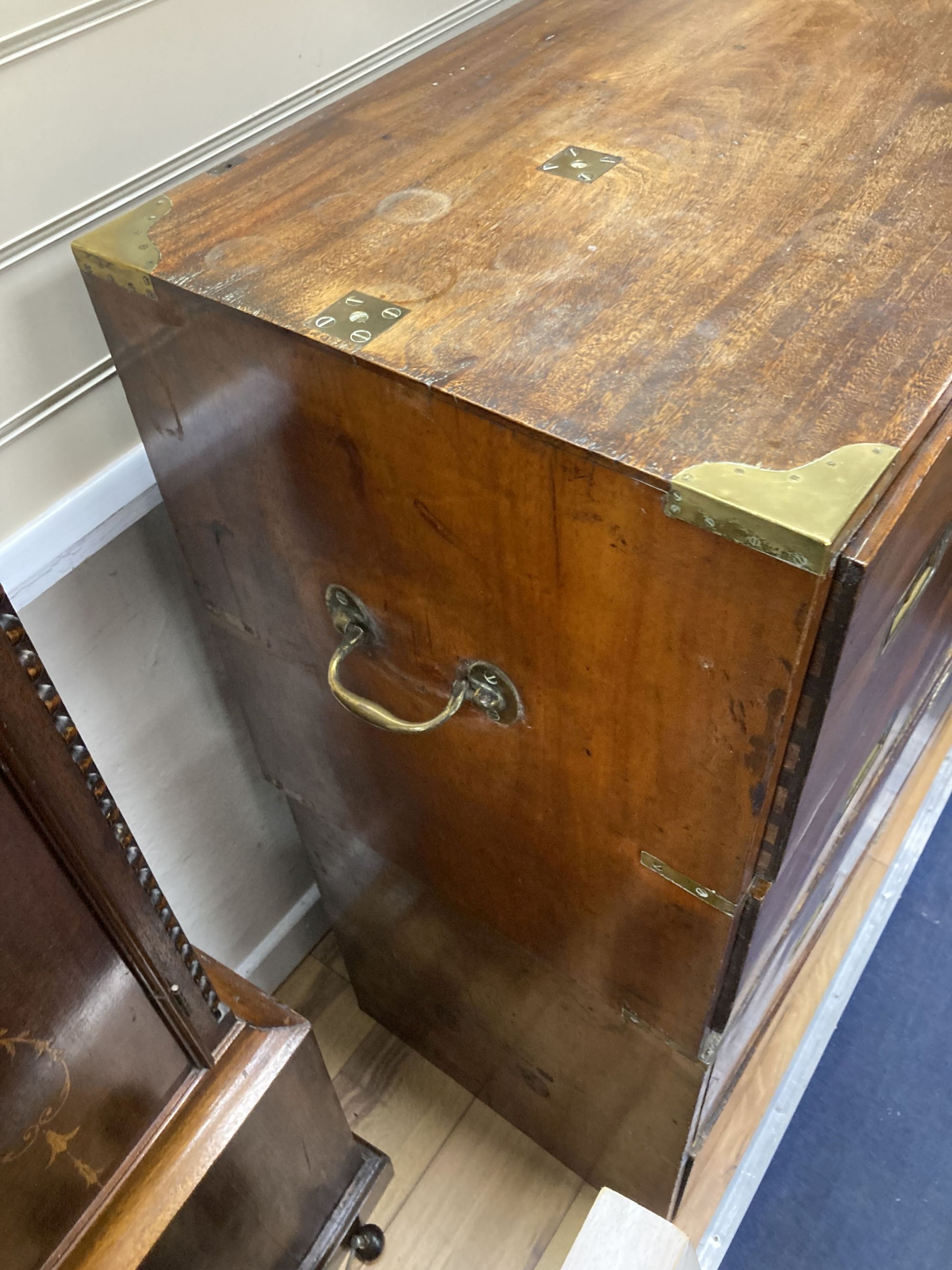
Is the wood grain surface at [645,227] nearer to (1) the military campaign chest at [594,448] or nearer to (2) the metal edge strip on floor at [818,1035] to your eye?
(1) the military campaign chest at [594,448]

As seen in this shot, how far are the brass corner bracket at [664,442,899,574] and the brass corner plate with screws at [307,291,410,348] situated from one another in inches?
Result: 6.8

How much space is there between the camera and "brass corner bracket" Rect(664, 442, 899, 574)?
38cm

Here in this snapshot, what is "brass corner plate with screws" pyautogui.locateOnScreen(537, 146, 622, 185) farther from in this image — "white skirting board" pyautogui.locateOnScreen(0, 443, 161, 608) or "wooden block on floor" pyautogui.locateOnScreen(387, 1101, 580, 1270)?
"wooden block on floor" pyautogui.locateOnScreen(387, 1101, 580, 1270)

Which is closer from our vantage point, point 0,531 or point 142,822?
point 0,531

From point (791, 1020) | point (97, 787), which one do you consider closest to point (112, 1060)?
point (97, 787)

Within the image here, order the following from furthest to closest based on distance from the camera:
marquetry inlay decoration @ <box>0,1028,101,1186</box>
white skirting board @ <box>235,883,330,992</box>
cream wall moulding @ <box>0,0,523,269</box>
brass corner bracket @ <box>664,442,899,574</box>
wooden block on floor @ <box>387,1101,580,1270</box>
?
1. white skirting board @ <box>235,883,330,992</box>
2. wooden block on floor @ <box>387,1101,580,1270</box>
3. cream wall moulding @ <box>0,0,523,269</box>
4. marquetry inlay decoration @ <box>0,1028,101,1186</box>
5. brass corner bracket @ <box>664,442,899,574</box>

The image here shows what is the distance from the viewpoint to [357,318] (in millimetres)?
483

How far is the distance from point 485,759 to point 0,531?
35cm

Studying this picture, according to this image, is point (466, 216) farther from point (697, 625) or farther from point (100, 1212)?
point (100, 1212)

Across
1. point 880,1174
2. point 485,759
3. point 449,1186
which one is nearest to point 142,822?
point 485,759

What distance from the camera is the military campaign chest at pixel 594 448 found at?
16.8 inches

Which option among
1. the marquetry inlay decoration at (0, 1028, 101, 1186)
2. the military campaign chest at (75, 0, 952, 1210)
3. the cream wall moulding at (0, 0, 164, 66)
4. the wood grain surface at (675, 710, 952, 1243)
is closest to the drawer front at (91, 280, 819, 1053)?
the military campaign chest at (75, 0, 952, 1210)

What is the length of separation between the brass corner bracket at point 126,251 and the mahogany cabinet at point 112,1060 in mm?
217

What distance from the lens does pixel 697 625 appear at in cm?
44
